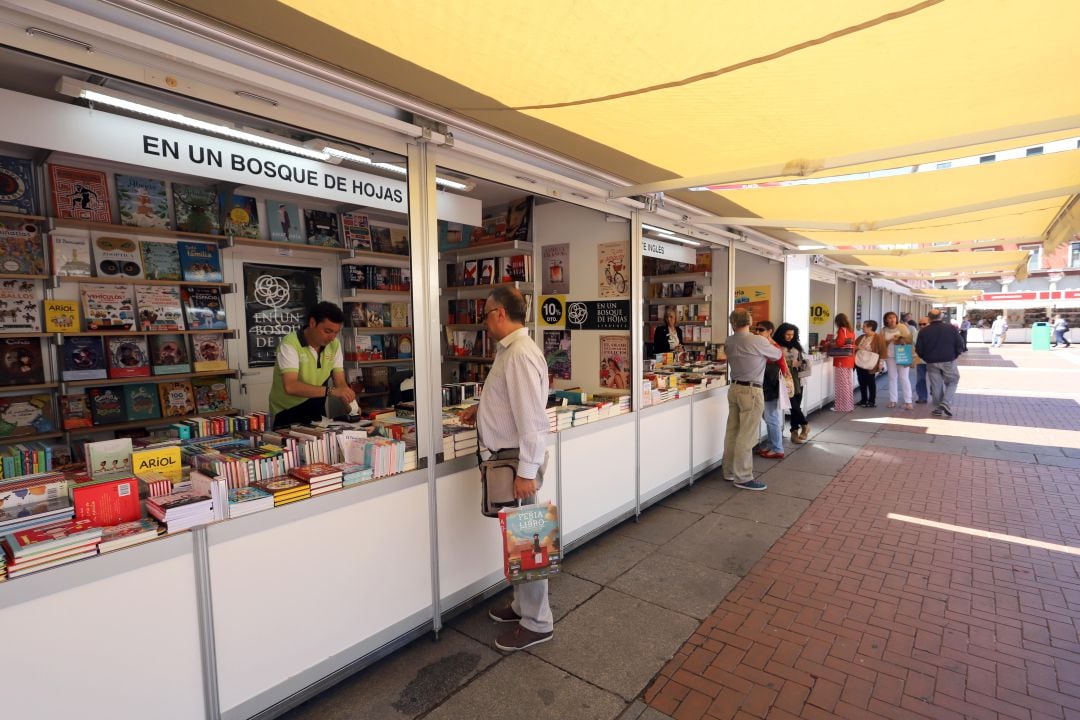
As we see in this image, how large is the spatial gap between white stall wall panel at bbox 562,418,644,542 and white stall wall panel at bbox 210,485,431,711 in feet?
4.09

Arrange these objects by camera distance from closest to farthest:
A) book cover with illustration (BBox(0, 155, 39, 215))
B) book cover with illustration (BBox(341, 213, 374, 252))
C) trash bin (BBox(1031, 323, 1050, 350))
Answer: book cover with illustration (BBox(0, 155, 39, 215))
book cover with illustration (BBox(341, 213, 374, 252))
trash bin (BBox(1031, 323, 1050, 350))

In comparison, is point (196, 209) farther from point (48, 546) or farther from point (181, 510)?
point (48, 546)

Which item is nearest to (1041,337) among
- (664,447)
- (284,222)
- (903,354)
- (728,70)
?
(903,354)

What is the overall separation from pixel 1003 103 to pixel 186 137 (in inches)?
140

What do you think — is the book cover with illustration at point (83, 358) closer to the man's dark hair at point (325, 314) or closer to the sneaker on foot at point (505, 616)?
the man's dark hair at point (325, 314)

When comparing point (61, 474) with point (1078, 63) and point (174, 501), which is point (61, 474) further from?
point (1078, 63)

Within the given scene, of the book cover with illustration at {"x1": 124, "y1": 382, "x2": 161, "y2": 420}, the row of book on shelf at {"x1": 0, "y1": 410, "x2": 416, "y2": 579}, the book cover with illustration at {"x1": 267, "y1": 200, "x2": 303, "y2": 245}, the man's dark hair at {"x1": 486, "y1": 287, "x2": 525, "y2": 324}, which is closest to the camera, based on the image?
the row of book on shelf at {"x1": 0, "y1": 410, "x2": 416, "y2": 579}

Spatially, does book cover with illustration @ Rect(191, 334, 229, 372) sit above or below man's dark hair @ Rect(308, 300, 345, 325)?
below

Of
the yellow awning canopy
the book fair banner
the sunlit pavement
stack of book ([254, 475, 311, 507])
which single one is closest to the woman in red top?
the sunlit pavement

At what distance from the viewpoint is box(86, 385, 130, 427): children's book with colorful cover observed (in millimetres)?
4082

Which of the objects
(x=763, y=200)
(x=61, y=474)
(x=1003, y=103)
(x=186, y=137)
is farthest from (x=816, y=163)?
(x=61, y=474)

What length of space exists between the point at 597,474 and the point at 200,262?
3780mm

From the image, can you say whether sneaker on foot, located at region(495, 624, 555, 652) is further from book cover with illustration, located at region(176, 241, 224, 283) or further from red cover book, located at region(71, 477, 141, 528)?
book cover with illustration, located at region(176, 241, 224, 283)

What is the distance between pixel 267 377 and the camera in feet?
16.9
